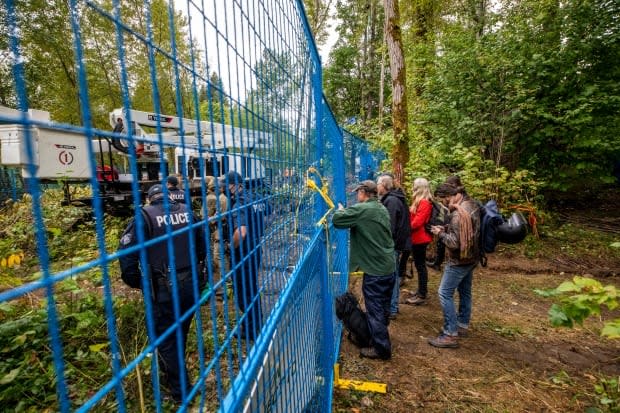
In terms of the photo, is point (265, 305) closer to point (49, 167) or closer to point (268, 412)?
point (268, 412)

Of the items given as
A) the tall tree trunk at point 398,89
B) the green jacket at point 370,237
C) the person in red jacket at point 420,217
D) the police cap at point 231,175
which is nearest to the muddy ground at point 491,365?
the person in red jacket at point 420,217

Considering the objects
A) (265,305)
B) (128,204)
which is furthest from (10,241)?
(265,305)

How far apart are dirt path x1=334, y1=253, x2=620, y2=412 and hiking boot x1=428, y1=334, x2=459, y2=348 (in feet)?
0.24

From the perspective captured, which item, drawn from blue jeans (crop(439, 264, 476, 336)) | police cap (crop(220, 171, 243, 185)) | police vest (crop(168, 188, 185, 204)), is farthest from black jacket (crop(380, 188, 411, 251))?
police cap (crop(220, 171, 243, 185))

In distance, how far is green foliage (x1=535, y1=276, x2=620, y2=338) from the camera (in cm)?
163

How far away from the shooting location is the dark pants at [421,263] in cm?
484

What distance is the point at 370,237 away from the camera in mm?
3395

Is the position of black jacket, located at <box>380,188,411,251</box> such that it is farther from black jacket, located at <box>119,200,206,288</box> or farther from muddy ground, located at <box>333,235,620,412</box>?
black jacket, located at <box>119,200,206,288</box>

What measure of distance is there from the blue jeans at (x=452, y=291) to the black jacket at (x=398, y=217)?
2.67 feet

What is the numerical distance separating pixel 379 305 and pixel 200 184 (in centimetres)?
270

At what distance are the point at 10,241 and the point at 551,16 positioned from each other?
11960mm

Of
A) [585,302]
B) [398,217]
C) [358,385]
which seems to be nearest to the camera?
[585,302]

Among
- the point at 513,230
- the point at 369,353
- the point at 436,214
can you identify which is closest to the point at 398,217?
the point at 436,214

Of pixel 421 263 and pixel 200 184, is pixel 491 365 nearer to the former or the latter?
pixel 421 263
